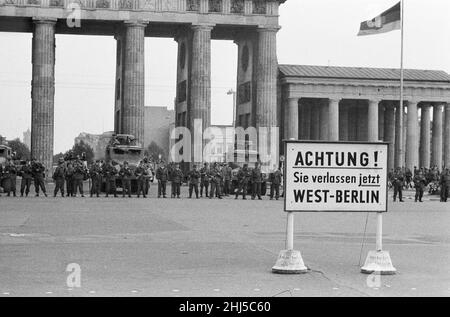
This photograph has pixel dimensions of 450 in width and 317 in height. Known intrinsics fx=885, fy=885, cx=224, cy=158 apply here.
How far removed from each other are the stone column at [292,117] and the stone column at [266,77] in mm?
9177

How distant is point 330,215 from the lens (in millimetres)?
29203

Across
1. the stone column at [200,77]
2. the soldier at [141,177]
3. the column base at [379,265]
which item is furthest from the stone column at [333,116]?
the column base at [379,265]

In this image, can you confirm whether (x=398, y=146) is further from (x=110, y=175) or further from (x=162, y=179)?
(x=110, y=175)

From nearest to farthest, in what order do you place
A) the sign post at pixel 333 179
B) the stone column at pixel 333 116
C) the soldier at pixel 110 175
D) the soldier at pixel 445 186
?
the sign post at pixel 333 179 < the soldier at pixel 445 186 < the soldier at pixel 110 175 < the stone column at pixel 333 116

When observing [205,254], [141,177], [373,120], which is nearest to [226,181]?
[141,177]

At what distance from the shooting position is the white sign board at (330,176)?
13.3 meters

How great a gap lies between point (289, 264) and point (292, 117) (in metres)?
72.7

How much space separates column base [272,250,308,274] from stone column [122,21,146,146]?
60.2 metres

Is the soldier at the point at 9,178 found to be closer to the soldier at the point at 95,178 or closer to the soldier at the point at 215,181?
the soldier at the point at 95,178

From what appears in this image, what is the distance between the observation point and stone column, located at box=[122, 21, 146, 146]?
72938 mm

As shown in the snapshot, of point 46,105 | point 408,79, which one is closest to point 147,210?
point 46,105

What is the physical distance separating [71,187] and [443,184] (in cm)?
1859

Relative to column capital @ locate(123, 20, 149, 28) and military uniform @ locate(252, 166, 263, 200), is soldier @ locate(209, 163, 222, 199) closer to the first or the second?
military uniform @ locate(252, 166, 263, 200)

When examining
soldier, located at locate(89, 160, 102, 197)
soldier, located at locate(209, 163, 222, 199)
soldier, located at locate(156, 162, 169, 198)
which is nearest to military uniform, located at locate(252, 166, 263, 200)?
soldier, located at locate(209, 163, 222, 199)
